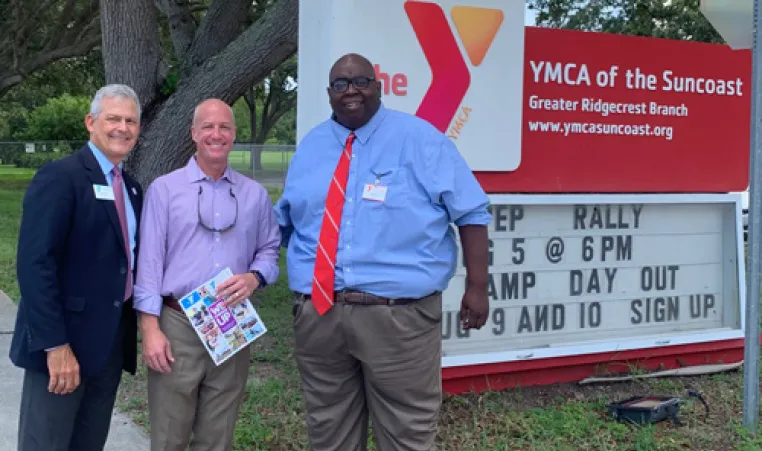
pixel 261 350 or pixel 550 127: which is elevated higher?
pixel 550 127

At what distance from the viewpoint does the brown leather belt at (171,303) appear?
3252 mm

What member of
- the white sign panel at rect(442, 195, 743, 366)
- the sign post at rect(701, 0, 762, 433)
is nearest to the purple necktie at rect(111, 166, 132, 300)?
the white sign panel at rect(442, 195, 743, 366)

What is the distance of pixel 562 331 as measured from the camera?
555 centimetres

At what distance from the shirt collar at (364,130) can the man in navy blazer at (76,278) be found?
790mm

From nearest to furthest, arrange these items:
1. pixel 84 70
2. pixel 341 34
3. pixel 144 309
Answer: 1. pixel 144 309
2. pixel 341 34
3. pixel 84 70

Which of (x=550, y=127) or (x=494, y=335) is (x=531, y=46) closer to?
(x=550, y=127)

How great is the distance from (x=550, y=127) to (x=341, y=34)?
164 centimetres

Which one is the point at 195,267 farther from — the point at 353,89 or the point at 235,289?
the point at 353,89

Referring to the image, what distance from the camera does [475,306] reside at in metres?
3.44

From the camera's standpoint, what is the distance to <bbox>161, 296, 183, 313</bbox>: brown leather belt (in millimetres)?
3252

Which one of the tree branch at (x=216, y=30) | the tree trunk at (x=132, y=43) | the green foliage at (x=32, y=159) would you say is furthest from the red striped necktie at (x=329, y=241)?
the green foliage at (x=32, y=159)

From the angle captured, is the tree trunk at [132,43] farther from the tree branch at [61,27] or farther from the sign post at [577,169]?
the tree branch at [61,27]

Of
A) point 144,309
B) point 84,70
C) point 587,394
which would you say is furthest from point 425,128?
point 84,70

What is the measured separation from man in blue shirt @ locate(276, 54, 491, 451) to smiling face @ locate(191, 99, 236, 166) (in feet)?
1.07
